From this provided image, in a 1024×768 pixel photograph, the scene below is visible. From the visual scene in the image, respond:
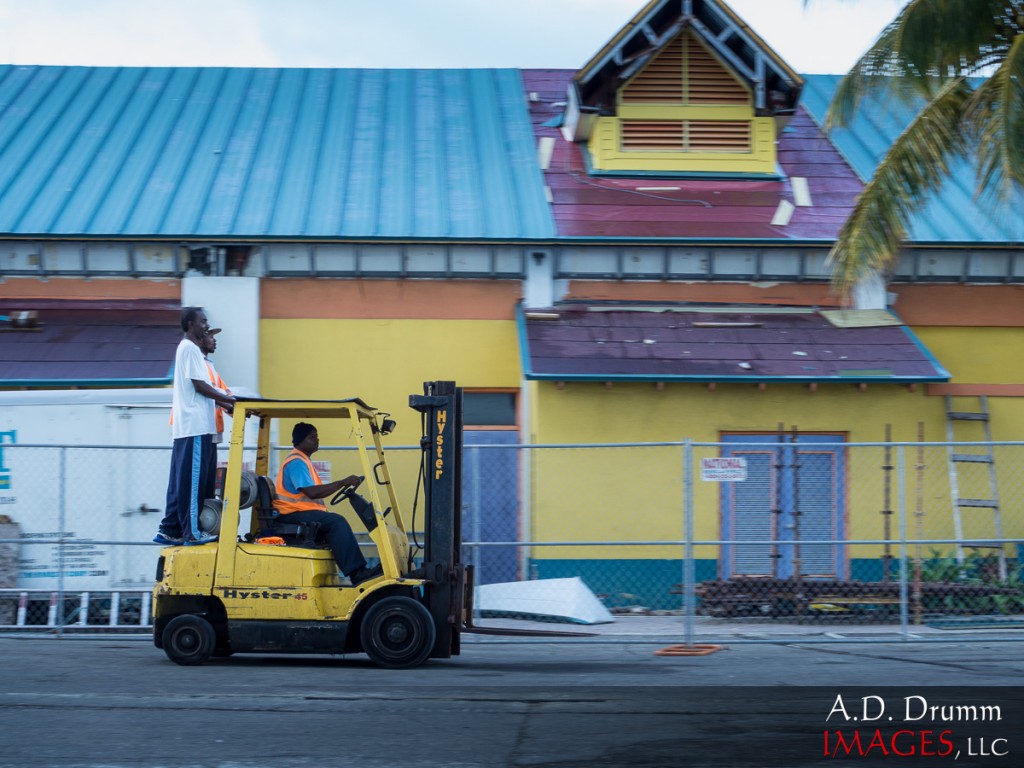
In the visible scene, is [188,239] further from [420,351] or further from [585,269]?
[585,269]

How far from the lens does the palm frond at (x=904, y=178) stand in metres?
12.1

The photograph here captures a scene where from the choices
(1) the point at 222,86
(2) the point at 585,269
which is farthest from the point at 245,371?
(1) the point at 222,86

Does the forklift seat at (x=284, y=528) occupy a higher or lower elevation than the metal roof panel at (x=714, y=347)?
lower

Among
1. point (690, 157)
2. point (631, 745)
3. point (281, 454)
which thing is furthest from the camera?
point (690, 157)

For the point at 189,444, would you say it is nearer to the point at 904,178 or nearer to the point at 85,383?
the point at 85,383

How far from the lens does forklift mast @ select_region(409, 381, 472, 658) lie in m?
8.54

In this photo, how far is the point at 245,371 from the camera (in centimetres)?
1504

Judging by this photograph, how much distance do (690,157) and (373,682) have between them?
11543 millimetres

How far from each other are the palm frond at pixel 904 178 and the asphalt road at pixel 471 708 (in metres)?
4.77

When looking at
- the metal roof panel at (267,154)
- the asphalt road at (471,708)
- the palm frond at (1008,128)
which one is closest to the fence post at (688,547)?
the asphalt road at (471,708)

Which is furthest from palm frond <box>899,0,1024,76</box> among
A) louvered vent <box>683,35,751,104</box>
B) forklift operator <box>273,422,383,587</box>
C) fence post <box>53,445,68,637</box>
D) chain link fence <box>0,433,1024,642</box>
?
fence post <box>53,445,68,637</box>

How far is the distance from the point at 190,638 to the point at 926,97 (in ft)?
31.3

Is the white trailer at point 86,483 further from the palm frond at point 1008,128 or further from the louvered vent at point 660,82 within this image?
the louvered vent at point 660,82

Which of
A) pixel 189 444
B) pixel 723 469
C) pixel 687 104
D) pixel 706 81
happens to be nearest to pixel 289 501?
pixel 189 444
